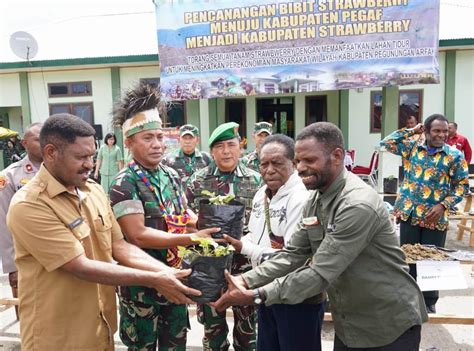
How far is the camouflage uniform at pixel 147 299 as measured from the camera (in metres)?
2.58

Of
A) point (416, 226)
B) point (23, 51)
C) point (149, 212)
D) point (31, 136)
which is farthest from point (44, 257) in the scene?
point (23, 51)

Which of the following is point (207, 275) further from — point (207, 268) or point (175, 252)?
point (175, 252)

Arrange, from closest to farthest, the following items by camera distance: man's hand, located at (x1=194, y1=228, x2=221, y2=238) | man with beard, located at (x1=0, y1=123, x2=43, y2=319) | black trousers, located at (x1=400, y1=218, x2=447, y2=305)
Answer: man's hand, located at (x1=194, y1=228, x2=221, y2=238), man with beard, located at (x1=0, y1=123, x2=43, y2=319), black trousers, located at (x1=400, y1=218, x2=447, y2=305)

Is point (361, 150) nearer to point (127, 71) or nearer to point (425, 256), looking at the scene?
point (127, 71)

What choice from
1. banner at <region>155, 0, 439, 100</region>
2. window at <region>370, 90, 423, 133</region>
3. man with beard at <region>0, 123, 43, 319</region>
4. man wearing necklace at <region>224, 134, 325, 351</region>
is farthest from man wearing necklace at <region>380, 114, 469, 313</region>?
window at <region>370, 90, 423, 133</region>

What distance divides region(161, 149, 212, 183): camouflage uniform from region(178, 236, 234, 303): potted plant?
3909 millimetres

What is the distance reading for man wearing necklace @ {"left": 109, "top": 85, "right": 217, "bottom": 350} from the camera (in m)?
2.56

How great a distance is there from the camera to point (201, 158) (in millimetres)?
6551

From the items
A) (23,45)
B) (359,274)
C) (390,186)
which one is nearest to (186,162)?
(359,274)

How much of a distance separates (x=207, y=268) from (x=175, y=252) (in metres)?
0.67

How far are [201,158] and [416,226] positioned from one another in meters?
3.37

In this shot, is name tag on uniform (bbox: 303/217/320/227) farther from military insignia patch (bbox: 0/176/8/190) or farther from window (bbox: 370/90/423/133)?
window (bbox: 370/90/423/133)

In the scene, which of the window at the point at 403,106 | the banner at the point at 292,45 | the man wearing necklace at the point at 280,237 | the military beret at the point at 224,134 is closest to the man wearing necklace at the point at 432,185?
the military beret at the point at 224,134

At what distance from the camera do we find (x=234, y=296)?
2270 mm
